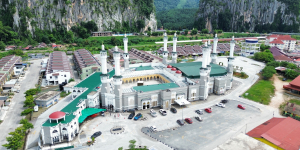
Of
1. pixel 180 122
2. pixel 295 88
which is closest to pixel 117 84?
pixel 180 122

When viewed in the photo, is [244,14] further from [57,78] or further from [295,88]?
[57,78]

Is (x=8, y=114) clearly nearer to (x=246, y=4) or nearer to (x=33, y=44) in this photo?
(x=33, y=44)

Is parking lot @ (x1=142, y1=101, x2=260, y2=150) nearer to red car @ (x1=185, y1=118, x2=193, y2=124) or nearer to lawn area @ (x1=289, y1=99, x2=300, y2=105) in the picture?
red car @ (x1=185, y1=118, x2=193, y2=124)

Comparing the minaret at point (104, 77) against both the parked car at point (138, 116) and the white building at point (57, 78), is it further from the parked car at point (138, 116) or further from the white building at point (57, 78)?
the white building at point (57, 78)

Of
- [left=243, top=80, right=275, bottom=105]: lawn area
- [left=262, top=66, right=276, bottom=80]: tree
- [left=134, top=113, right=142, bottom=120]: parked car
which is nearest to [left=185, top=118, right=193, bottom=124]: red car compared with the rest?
[left=134, top=113, right=142, bottom=120]: parked car

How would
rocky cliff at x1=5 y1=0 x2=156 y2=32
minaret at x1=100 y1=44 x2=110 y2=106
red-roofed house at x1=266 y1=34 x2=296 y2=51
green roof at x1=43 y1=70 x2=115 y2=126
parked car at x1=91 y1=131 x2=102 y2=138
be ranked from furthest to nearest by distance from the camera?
rocky cliff at x1=5 y1=0 x2=156 y2=32 < red-roofed house at x1=266 y1=34 x2=296 y2=51 < minaret at x1=100 y1=44 x2=110 y2=106 < parked car at x1=91 y1=131 x2=102 y2=138 < green roof at x1=43 y1=70 x2=115 y2=126
